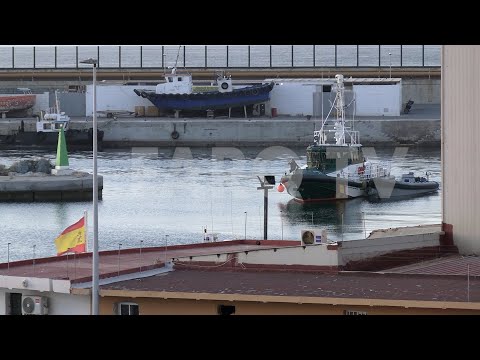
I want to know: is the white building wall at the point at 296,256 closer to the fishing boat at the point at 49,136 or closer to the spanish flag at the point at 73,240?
the spanish flag at the point at 73,240

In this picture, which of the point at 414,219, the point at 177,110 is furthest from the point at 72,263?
the point at 177,110

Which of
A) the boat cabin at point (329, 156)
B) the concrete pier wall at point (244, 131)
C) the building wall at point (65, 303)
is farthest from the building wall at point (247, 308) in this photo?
the concrete pier wall at point (244, 131)

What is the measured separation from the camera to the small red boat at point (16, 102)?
61.4m

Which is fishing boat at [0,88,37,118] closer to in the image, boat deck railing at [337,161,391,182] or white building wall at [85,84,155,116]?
white building wall at [85,84,155,116]

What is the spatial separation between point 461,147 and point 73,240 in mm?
5252

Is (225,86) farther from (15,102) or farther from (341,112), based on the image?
(341,112)

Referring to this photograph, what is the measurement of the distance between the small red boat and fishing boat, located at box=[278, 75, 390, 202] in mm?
22187

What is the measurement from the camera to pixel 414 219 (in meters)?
33.5

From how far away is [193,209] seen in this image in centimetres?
3488

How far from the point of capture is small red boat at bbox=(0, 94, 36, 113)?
201ft

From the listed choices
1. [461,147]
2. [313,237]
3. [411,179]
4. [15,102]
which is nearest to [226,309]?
[313,237]

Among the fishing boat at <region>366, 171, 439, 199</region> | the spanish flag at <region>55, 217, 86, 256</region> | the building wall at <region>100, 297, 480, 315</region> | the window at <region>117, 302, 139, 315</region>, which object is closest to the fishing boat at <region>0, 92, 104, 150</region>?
the fishing boat at <region>366, 171, 439, 199</region>

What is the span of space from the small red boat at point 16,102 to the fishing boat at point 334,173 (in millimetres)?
22187

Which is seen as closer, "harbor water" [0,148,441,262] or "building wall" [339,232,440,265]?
"building wall" [339,232,440,265]
